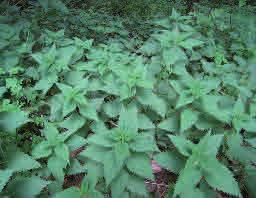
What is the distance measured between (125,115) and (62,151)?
0.71m

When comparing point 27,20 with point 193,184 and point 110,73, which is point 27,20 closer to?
point 110,73

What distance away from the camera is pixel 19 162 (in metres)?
2.65

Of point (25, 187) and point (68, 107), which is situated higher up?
point (68, 107)

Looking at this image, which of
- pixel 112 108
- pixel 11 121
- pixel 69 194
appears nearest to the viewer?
pixel 69 194

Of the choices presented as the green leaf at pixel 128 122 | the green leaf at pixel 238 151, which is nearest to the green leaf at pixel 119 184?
the green leaf at pixel 128 122

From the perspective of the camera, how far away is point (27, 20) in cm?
532

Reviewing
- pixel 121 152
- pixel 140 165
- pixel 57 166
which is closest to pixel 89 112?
pixel 57 166

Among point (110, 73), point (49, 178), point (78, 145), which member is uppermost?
point (110, 73)

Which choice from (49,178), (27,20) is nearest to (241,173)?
(49,178)

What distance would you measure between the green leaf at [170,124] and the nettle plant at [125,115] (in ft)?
0.04

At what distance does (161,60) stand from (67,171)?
2.02 metres

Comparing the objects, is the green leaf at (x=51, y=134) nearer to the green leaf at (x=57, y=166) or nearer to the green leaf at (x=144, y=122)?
the green leaf at (x=57, y=166)

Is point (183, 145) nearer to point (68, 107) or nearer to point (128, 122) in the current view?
point (128, 122)

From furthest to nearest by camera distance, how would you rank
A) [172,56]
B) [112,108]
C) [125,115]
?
[172,56] < [112,108] < [125,115]
